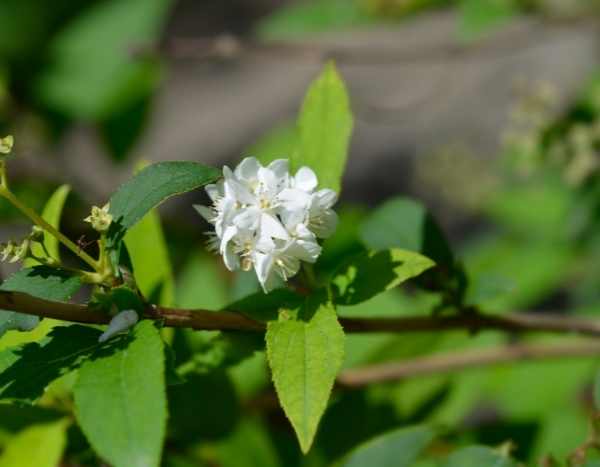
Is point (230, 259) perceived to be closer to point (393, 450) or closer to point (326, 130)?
point (326, 130)

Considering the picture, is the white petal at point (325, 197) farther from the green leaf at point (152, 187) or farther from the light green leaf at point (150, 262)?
the light green leaf at point (150, 262)

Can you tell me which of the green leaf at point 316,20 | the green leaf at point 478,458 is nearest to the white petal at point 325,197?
the green leaf at point 478,458

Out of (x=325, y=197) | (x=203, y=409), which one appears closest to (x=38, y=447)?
(x=203, y=409)

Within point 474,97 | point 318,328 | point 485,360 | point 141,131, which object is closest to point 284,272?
point 318,328

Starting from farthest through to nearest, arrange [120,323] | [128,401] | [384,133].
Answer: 1. [384,133]
2. [120,323]
3. [128,401]

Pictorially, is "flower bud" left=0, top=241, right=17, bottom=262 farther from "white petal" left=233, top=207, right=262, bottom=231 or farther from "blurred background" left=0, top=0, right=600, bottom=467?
"blurred background" left=0, top=0, right=600, bottom=467

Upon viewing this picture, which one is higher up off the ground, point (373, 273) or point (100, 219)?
point (100, 219)
